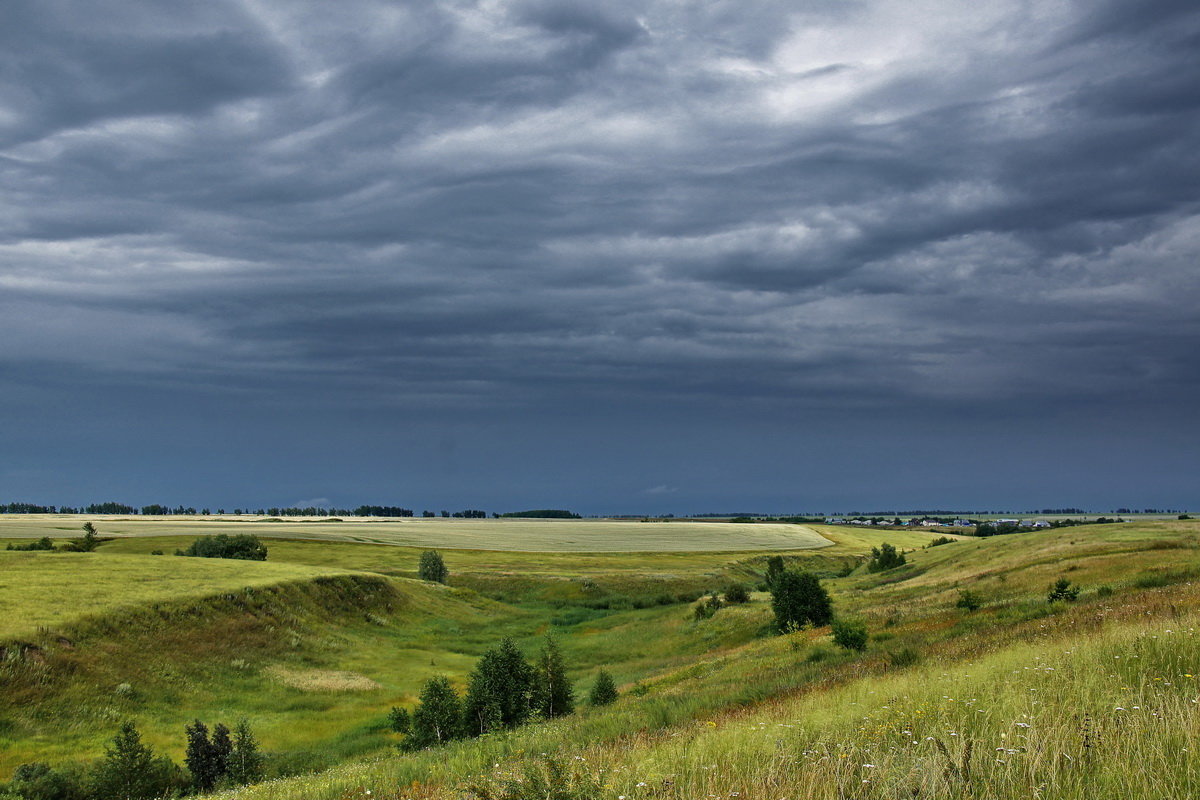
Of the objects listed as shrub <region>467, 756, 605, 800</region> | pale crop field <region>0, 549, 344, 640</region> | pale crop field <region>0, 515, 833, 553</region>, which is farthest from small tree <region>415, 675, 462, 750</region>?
pale crop field <region>0, 515, 833, 553</region>

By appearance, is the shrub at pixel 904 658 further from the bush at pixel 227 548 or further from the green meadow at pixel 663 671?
the bush at pixel 227 548

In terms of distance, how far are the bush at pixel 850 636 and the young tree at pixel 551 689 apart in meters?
11.4

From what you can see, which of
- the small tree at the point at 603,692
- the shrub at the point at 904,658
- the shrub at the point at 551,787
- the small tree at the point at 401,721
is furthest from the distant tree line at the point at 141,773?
the shrub at the point at 551,787

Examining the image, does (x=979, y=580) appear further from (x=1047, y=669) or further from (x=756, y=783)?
(x=756, y=783)

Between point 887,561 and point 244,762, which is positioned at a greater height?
point 244,762

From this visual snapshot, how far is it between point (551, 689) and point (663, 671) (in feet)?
35.3

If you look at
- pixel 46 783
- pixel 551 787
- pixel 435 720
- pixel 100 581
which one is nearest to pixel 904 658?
pixel 551 787

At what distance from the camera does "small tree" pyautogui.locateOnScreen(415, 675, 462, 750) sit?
28.5m

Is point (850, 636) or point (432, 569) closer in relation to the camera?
point (850, 636)

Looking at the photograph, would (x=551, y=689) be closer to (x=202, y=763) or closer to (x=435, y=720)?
(x=435, y=720)

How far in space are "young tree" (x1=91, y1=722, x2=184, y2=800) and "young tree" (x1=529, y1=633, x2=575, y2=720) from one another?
13747mm

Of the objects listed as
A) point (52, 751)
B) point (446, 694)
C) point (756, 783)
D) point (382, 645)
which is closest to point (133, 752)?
point (52, 751)

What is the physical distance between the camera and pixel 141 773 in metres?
25.5

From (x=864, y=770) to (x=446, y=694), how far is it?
26.7m
